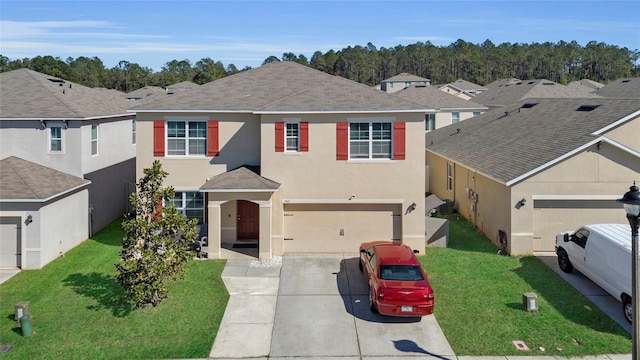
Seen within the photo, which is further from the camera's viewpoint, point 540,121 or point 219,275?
point 540,121

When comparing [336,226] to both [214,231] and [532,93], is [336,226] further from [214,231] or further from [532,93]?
[532,93]

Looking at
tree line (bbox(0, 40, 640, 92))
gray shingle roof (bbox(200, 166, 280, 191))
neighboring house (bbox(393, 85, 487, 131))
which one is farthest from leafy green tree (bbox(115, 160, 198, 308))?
tree line (bbox(0, 40, 640, 92))

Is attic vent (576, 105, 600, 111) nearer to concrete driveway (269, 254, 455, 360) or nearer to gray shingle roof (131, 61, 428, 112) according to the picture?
gray shingle roof (131, 61, 428, 112)

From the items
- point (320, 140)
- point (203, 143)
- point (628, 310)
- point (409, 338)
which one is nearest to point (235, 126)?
point (203, 143)

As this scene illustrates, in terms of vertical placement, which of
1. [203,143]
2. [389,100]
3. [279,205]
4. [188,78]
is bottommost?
[279,205]

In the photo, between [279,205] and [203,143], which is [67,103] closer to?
[203,143]

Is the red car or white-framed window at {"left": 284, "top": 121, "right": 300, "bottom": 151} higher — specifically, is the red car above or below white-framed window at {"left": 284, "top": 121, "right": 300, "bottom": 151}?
below
